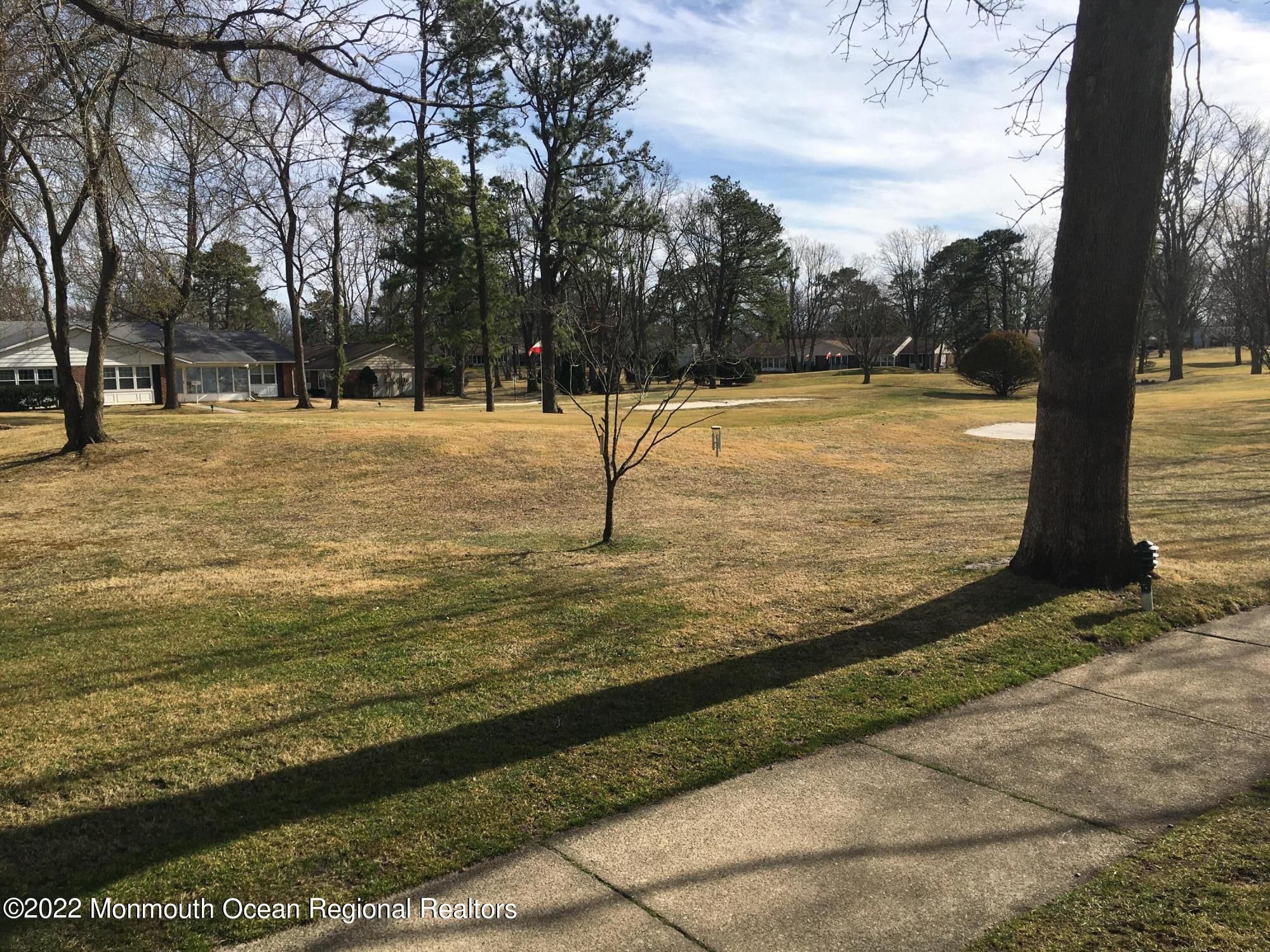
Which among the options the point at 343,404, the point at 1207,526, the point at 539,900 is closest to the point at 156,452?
the point at 539,900

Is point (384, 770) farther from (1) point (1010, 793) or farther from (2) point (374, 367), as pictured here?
(2) point (374, 367)

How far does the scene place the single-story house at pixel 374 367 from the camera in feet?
188

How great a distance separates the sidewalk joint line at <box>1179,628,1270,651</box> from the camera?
5793 mm

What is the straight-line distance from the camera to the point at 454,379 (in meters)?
59.0

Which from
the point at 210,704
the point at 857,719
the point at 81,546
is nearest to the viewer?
the point at 857,719

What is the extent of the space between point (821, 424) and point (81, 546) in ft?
59.3

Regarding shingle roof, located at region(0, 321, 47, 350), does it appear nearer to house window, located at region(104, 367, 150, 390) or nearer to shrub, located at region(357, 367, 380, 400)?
house window, located at region(104, 367, 150, 390)

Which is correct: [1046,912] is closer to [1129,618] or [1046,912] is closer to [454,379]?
[1129,618]

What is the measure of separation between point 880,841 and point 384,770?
7.38 ft

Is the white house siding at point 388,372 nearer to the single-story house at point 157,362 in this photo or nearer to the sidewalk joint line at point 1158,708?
the single-story house at point 157,362

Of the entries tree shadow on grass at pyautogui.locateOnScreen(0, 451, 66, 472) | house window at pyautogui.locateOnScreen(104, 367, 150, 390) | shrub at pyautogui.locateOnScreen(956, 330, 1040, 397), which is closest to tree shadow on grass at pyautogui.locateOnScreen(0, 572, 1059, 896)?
tree shadow on grass at pyautogui.locateOnScreen(0, 451, 66, 472)

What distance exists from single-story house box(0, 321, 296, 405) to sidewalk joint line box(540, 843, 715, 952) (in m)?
41.8

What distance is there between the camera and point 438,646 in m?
6.05

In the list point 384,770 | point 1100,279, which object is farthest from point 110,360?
point 1100,279
